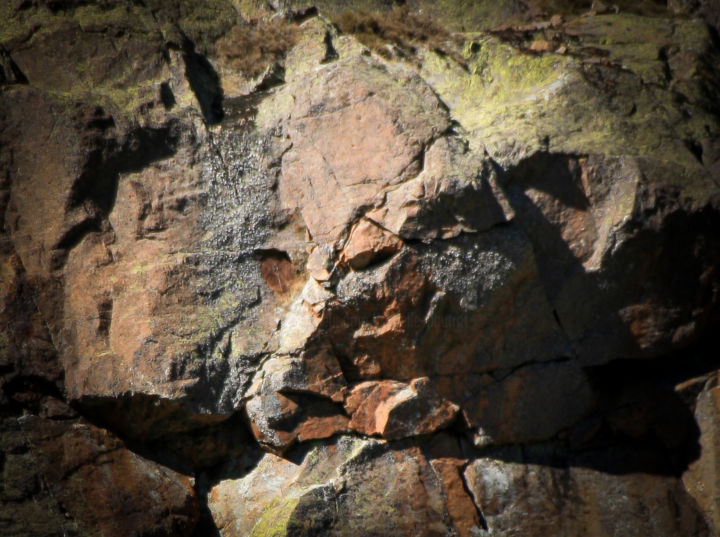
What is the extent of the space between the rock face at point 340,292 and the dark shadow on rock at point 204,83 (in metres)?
0.02

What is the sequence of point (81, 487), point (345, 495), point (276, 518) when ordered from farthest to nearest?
point (345, 495) < point (276, 518) < point (81, 487)

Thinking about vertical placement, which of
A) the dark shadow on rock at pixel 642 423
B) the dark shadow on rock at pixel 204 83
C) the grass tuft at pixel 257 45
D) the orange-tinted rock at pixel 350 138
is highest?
the grass tuft at pixel 257 45

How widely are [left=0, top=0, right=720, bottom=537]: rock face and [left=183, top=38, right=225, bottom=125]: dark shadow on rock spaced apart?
0.02 m

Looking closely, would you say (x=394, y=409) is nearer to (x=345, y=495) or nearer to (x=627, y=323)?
(x=345, y=495)

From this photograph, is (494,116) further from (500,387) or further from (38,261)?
(38,261)

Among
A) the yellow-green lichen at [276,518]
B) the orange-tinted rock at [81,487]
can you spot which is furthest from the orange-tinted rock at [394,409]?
the orange-tinted rock at [81,487]

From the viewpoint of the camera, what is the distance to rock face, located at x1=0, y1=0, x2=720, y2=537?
15.0 feet

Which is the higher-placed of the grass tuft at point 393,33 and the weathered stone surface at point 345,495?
the grass tuft at point 393,33

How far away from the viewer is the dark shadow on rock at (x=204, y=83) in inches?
204

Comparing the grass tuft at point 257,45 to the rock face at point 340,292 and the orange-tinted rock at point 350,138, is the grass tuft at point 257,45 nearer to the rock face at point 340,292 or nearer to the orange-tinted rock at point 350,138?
the rock face at point 340,292

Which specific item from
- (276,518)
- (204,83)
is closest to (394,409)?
(276,518)

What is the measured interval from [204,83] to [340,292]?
6.98ft

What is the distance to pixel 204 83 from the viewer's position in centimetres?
536

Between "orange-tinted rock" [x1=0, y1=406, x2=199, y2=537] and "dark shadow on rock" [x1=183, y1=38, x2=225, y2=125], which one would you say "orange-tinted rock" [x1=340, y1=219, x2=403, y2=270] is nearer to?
"dark shadow on rock" [x1=183, y1=38, x2=225, y2=125]
